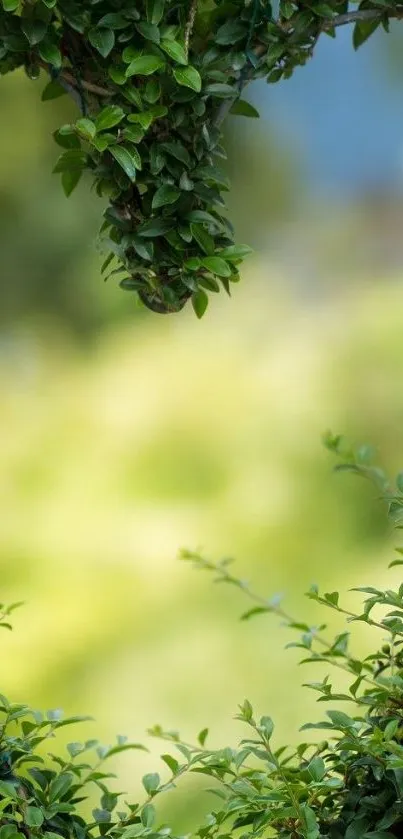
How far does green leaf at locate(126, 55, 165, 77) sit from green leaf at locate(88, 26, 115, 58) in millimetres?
26

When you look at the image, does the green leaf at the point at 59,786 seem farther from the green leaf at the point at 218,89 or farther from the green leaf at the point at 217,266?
the green leaf at the point at 218,89

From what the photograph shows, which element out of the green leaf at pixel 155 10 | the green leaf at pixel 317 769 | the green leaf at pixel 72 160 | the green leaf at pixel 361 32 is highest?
the green leaf at pixel 361 32

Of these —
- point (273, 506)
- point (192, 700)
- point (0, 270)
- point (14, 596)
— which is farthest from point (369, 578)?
point (0, 270)

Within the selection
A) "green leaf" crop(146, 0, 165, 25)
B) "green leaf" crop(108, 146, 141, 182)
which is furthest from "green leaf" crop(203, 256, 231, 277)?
"green leaf" crop(146, 0, 165, 25)

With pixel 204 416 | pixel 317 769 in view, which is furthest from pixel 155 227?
pixel 204 416

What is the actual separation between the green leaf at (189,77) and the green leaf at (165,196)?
0.29ft

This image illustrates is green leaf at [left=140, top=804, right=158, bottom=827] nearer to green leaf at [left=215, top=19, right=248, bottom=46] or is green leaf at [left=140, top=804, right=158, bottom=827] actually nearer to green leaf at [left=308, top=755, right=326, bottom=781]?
green leaf at [left=308, top=755, right=326, bottom=781]

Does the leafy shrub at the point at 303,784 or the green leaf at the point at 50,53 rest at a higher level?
the green leaf at the point at 50,53

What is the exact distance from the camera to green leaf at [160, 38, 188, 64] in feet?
2.70

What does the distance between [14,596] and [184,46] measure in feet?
7.87

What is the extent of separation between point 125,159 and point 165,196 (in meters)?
0.05

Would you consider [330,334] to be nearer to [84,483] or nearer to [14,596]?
[84,483]

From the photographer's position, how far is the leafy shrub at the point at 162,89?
0.84 m

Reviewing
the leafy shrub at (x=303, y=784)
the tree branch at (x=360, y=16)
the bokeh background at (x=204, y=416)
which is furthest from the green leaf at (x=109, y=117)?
the bokeh background at (x=204, y=416)
